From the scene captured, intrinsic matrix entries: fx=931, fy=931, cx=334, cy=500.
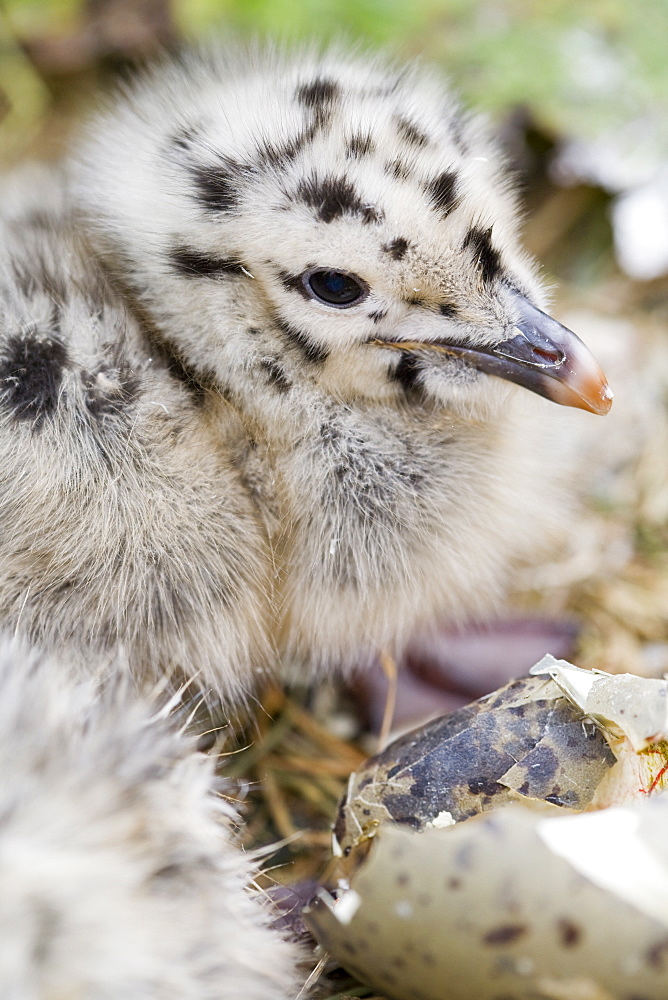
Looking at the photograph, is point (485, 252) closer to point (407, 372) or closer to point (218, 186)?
point (407, 372)

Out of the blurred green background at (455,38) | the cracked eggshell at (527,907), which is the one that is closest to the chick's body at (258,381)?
the cracked eggshell at (527,907)

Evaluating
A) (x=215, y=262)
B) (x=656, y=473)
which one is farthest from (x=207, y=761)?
(x=656, y=473)

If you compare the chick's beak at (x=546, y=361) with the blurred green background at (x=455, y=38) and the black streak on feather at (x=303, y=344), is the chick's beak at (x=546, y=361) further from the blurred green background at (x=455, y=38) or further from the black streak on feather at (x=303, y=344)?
the blurred green background at (x=455, y=38)

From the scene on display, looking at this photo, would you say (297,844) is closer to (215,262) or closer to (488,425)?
(488,425)

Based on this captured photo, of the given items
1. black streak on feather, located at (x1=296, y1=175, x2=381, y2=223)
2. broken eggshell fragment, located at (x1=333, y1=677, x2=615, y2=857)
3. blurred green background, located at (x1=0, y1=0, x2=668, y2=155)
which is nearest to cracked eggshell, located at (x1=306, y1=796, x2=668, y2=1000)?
broken eggshell fragment, located at (x1=333, y1=677, x2=615, y2=857)

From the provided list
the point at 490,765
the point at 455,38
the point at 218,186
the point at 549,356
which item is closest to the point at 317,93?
the point at 218,186

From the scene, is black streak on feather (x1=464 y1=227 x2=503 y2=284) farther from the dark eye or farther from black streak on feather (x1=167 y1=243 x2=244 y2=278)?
black streak on feather (x1=167 y1=243 x2=244 y2=278)
